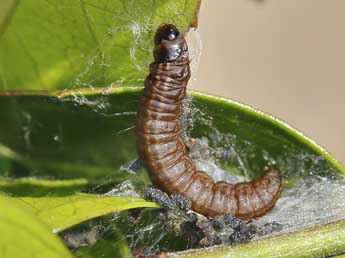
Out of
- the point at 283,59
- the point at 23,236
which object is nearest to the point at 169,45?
the point at 23,236

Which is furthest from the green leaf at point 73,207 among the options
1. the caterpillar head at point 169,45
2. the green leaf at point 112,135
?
the caterpillar head at point 169,45

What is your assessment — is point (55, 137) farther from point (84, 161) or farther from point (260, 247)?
point (260, 247)

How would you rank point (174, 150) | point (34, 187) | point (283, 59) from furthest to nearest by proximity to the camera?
point (283, 59), point (174, 150), point (34, 187)

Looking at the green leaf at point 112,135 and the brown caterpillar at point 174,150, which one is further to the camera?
the brown caterpillar at point 174,150

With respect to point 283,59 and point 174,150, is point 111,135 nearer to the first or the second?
point 174,150

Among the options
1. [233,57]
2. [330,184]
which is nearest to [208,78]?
[233,57]

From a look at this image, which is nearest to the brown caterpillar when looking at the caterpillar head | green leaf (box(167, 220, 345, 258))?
the caterpillar head

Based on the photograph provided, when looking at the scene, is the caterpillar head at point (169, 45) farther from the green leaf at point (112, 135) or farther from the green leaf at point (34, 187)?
the green leaf at point (34, 187)
